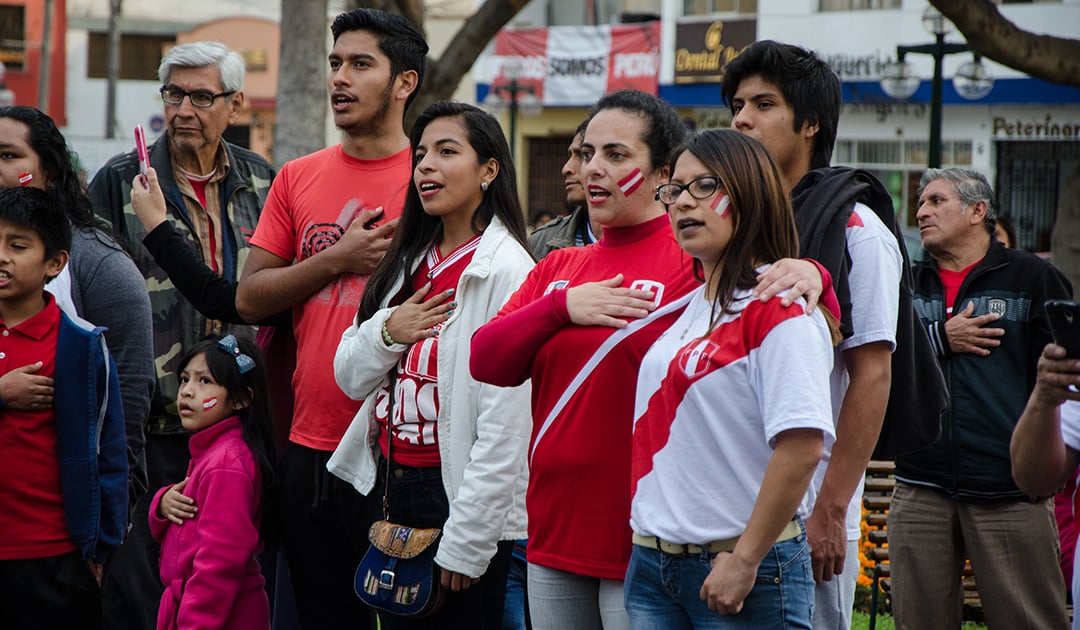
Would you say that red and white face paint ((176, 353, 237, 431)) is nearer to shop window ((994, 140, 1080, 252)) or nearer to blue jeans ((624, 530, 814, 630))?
blue jeans ((624, 530, 814, 630))

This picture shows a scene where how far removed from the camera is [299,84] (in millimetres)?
13727

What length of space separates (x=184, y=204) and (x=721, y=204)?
278 cm

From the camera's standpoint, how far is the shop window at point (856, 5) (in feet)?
88.4

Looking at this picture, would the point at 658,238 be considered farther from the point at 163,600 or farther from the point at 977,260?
the point at 977,260

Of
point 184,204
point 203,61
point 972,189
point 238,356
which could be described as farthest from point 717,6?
point 238,356

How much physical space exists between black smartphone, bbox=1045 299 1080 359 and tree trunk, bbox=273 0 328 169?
11.0 m

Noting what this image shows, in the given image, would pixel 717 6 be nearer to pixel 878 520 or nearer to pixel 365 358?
pixel 878 520

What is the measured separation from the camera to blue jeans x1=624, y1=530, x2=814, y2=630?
3178 millimetres

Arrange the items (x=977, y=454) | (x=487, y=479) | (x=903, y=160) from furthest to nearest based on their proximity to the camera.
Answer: (x=903, y=160)
(x=977, y=454)
(x=487, y=479)

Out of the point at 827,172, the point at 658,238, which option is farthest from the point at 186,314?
the point at 827,172

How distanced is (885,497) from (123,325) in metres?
4.20

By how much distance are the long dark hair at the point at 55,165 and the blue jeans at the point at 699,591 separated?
249 centimetres

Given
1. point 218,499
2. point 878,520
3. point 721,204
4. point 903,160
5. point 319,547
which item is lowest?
point 878,520

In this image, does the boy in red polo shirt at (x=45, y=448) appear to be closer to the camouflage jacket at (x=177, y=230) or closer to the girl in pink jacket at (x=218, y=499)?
the girl in pink jacket at (x=218, y=499)
